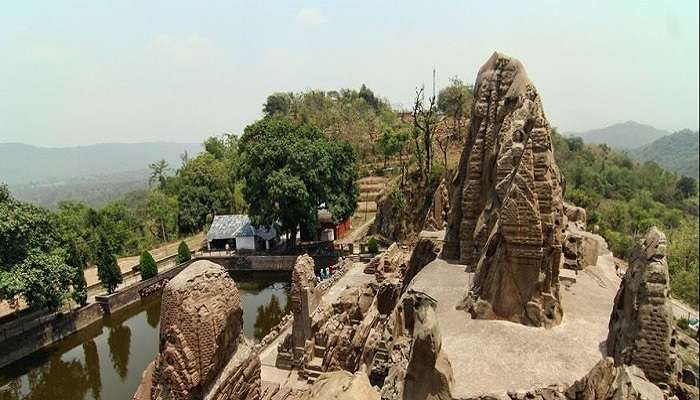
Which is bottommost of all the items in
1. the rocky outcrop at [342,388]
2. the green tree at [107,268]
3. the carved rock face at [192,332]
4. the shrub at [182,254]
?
the shrub at [182,254]

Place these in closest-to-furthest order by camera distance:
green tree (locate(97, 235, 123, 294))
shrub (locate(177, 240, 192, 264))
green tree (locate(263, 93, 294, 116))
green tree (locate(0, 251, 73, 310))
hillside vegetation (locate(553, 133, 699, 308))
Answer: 1. green tree (locate(0, 251, 73, 310))
2. green tree (locate(97, 235, 123, 294))
3. hillside vegetation (locate(553, 133, 699, 308))
4. shrub (locate(177, 240, 192, 264))
5. green tree (locate(263, 93, 294, 116))

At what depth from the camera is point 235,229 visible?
114 ft

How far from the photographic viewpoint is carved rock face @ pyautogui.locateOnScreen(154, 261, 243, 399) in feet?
17.1

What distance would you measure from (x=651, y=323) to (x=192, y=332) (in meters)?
7.07

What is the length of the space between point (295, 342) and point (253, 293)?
13481mm

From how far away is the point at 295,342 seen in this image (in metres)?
15.7

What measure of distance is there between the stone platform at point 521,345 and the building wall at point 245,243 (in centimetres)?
2330

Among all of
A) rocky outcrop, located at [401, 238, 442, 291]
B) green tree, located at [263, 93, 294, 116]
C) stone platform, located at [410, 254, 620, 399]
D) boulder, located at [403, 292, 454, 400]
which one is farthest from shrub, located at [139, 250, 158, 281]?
green tree, located at [263, 93, 294, 116]

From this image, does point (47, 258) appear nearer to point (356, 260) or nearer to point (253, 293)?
point (253, 293)

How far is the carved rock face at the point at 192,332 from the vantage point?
5203 millimetres

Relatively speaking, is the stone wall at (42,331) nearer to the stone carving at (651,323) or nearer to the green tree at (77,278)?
the green tree at (77,278)

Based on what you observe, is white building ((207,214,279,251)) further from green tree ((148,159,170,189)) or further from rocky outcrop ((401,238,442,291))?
green tree ((148,159,170,189))

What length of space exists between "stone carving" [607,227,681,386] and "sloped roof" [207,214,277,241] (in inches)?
1084

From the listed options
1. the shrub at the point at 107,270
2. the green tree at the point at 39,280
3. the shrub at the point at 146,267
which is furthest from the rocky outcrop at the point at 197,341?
the shrub at the point at 146,267
